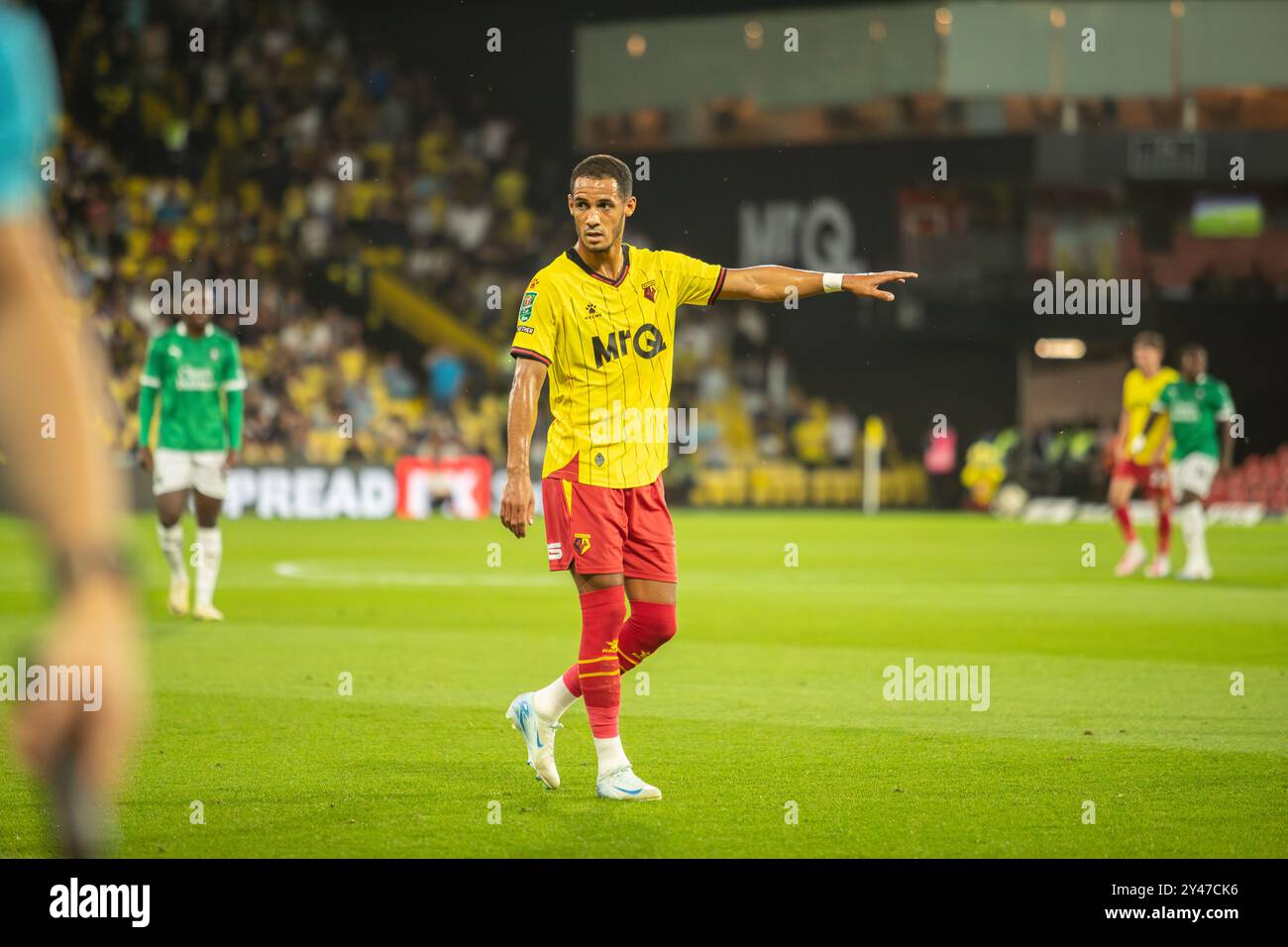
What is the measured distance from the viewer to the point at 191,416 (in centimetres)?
1388

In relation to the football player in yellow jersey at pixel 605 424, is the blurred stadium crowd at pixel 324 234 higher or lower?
higher

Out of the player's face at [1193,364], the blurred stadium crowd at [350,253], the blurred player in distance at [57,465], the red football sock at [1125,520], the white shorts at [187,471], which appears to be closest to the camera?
the blurred player in distance at [57,465]

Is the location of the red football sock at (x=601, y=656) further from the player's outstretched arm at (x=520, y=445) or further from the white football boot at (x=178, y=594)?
the white football boot at (x=178, y=594)

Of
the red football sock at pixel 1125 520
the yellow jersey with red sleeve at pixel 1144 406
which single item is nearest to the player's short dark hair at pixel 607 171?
the yellow jersey with red sleeve at pixel 1144 406

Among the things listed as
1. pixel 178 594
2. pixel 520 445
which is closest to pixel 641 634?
pixel 520 445

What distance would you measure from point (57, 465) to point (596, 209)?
5.14 m

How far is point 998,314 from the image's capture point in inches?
1470

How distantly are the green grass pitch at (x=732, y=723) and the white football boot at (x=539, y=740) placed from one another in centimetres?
9

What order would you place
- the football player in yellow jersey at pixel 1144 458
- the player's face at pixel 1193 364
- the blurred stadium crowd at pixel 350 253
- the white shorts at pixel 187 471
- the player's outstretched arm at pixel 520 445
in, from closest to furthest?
the player's outstretched arm at pixel 520 445
the white shorts at pixel 187 471
the player's face at pixel 1193 364
the football player in yellow jersey at pixel 1144 458
the blurred stadium crowd at pixel 350 253

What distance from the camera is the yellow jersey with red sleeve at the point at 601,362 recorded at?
22.6 feet

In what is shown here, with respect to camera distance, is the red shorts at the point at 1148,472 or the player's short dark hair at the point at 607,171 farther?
the red shorts at the point at 1148,472

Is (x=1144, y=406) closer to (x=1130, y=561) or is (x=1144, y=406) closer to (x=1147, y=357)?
(x=1147, y=357)
